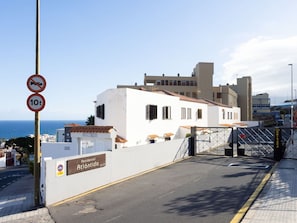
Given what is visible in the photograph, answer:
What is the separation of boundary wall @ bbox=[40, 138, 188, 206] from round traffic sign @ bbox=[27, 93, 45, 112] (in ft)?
6.02

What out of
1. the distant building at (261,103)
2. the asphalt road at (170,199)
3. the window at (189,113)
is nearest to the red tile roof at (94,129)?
the asphalt road at (170,199)

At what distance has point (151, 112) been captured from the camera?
81.9 ft

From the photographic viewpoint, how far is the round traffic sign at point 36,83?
10.2 m

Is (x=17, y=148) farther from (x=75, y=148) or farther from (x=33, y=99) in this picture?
(x=33, y=99)

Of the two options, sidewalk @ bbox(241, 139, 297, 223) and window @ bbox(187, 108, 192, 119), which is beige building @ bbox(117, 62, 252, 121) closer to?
window @ bbox(187, 108, 192, 119)

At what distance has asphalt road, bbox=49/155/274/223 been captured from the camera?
8578 millimetres

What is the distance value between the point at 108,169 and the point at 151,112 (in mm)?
12465

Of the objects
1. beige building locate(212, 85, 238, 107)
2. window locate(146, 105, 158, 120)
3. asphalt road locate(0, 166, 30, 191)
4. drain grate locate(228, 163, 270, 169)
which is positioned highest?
beige building locate(212, 85, 238, 107)

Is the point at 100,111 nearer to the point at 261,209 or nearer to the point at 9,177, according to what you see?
the point at 9,177

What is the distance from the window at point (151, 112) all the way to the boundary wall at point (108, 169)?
5.05 metres

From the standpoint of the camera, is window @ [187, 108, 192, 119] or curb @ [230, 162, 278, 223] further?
window @ [187, 108, 192, 119]

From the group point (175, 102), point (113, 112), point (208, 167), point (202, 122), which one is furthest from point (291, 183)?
point (202, 122)

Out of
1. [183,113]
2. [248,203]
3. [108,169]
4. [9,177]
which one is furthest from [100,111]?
[248,203]

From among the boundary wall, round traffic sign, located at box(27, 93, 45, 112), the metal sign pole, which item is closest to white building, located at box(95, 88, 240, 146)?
the boundary wall
